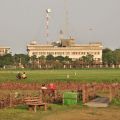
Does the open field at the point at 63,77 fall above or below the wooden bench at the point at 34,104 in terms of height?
above

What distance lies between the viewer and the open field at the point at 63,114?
2953 centimetres

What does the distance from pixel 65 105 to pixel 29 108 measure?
159 inches

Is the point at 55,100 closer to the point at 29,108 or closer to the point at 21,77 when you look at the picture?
the point at 29,108

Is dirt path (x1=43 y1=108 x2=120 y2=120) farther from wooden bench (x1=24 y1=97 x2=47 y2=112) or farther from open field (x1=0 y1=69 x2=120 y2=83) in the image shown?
open field (x1=0 y1=69 x2=120 y2=83)

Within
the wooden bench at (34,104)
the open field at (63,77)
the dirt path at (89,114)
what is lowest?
the dirt path at (89,114)

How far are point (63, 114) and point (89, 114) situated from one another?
59.6 inches

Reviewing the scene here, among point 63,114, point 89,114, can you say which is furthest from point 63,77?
point 63,114

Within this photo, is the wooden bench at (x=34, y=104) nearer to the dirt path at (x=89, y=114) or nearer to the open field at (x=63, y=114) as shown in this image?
the open field at (x=63, y=114)

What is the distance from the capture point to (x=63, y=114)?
31.3 m

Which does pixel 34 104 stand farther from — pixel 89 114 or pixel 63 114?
pixel 89 114

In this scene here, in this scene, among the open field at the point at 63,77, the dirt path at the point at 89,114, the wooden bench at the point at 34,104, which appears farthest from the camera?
the open field at the point at 63,77

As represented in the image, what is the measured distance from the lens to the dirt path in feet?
96.8

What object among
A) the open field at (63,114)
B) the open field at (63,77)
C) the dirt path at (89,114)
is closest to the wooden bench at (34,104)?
the open field at (63,114)

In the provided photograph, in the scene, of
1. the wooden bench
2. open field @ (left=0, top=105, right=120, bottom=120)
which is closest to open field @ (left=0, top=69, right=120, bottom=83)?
the wooden bench
